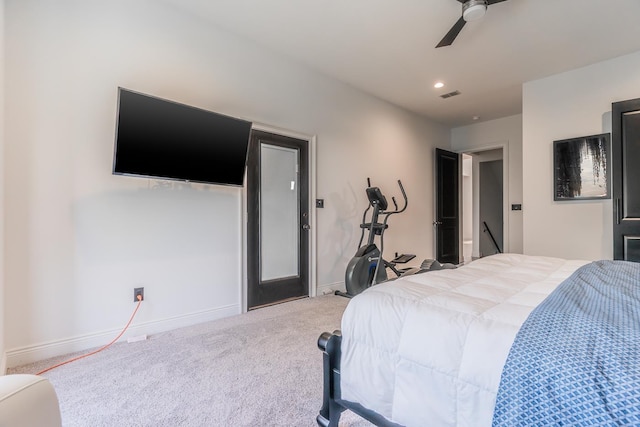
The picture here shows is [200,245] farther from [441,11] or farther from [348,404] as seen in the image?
[441,11]

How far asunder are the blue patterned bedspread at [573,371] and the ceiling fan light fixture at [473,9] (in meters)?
2.11

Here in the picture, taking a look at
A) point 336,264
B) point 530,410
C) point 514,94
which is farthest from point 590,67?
point 530,410

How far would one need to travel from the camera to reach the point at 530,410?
0.73 m

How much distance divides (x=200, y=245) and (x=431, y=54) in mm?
2988

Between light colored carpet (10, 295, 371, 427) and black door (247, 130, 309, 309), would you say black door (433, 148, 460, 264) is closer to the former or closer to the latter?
black door (247, 130, 309, 309)

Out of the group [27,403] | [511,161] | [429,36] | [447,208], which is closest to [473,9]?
[429,36]

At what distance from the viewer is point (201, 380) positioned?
5.70 feet

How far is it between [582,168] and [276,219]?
3.50 metres

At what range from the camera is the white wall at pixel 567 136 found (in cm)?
334

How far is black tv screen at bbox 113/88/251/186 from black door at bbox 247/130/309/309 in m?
0.45

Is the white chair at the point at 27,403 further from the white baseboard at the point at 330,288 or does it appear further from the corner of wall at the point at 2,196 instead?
the white baseboard at the point at 330,288

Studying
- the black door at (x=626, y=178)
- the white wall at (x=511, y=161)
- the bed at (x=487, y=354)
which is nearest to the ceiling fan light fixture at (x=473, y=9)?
the bed at (x=487, y=354)

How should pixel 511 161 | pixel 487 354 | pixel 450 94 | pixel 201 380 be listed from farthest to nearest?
pixel 511 161, pixel 450 94, pixel 201 380, pixel 487 354

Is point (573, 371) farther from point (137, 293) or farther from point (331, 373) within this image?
point (137, 293)
